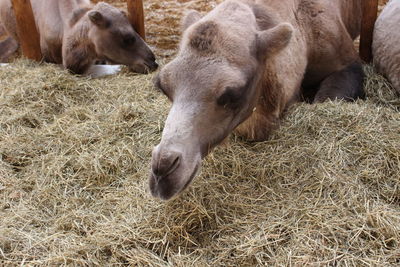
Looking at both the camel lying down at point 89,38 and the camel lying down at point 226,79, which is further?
the camel lying down at point 89,38

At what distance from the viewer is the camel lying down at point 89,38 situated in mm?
6215

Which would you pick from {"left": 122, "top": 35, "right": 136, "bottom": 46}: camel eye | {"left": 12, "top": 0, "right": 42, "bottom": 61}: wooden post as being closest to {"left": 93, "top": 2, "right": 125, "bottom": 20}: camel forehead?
{"left": 122, "top": 35, "right": 136, "bottom": 46}: camel eye

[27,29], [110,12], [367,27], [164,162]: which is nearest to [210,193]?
[164,162]

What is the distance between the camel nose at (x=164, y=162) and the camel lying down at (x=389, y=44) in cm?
322

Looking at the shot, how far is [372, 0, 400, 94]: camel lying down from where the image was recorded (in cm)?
466

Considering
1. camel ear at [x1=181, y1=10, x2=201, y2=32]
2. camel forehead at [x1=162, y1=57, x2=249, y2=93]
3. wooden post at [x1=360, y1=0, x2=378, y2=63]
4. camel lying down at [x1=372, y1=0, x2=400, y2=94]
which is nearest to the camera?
camel forehead at [x1=162, y1=57, x2=249, y2=93]

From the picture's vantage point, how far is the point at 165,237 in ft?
8.79

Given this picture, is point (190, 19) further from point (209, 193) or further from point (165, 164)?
point (165, 164)

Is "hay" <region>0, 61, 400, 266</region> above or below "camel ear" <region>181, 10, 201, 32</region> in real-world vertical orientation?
below

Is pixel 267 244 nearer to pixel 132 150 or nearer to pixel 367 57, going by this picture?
pixel 132 150

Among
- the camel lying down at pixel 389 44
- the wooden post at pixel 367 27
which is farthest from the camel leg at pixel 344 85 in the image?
the wooden post at pixel 367 27

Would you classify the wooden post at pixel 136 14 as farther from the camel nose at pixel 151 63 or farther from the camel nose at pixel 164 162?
the camel nose at pixel 164 162

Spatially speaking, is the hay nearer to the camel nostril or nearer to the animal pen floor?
the animal pen floor

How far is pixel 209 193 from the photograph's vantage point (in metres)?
3.07
